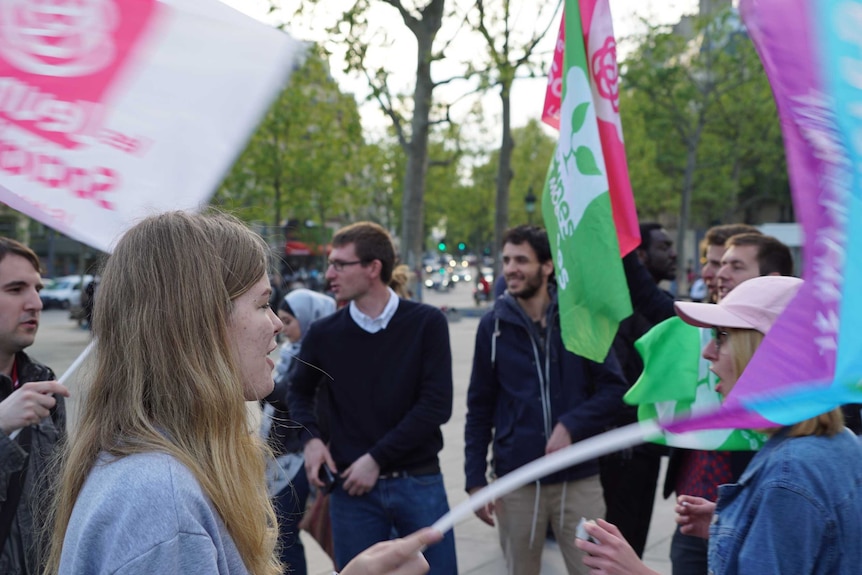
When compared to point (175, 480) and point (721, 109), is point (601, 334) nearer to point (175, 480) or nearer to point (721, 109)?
point (175, 480)

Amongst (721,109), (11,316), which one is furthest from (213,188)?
(721,109)

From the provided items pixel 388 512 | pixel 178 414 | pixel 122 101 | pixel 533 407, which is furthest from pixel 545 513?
pixel 178 414

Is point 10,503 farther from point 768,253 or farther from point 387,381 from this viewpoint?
point 768,253

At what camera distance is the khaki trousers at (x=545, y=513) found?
448 centimetres

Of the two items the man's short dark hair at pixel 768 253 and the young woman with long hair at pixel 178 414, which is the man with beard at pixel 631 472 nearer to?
the man's short dark hair at pixel 768 253

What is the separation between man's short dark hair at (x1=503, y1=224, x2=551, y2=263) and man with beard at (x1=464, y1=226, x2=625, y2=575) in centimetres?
3

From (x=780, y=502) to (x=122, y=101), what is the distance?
7.28ft

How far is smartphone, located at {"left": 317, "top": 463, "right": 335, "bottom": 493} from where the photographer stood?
4.60 m

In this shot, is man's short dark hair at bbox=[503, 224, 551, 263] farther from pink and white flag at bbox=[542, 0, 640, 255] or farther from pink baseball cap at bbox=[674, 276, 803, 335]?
pink baseball cap at bbox=[674, 276, 803, 335]

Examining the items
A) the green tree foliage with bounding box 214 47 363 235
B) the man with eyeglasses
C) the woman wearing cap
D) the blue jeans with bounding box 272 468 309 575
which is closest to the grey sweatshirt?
the woman wearing cap

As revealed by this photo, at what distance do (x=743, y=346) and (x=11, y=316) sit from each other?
95.5 inches

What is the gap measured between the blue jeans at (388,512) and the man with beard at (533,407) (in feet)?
0.68

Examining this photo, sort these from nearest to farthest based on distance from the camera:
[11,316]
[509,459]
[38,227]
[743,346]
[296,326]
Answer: [743,346], [11,316], [509,459], [296,326], [38,227]

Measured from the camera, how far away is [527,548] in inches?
179
